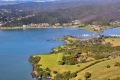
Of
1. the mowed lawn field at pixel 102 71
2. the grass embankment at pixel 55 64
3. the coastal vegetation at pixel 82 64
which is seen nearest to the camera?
the mowed lawn field at pixel 102 71

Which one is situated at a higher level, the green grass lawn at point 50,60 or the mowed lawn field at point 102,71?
the mowed lawn field at point 102,71

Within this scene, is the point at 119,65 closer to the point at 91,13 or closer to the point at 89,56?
the point at 89,56

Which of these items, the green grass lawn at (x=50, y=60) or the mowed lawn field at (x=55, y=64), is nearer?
the mowed lawn field at (x=55, y=64)

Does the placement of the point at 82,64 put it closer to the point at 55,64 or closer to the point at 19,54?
the point at 55,64

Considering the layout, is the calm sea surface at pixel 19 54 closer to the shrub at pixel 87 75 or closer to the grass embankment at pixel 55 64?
the grass embankment at pixel 55 64

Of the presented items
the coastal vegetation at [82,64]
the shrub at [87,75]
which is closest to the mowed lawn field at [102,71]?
the coastal vegetation at [82,64]

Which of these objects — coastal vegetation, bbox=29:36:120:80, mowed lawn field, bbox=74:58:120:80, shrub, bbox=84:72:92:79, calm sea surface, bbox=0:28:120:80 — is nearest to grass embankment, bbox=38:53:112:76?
coastal vegetation, bbox=29:36:120:80

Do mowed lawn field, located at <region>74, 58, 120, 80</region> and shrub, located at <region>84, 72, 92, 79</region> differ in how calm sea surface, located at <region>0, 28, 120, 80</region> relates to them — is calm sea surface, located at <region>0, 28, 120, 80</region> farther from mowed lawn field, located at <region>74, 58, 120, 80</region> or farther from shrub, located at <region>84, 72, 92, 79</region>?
shrub, located at <region>84, 72, 92, 79</region>

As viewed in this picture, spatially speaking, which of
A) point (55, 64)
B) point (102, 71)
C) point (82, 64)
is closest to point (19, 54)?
point (55, 64)

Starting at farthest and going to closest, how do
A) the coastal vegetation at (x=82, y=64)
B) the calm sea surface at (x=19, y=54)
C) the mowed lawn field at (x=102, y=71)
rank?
the calm sea surface at (x=19, y=54) < the coastal vegetation at (x=82, y=64) < the mowed lawn field at (x=102, y=71)
